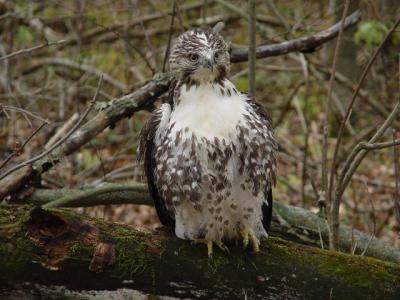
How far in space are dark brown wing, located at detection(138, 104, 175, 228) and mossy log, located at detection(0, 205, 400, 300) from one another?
85cm

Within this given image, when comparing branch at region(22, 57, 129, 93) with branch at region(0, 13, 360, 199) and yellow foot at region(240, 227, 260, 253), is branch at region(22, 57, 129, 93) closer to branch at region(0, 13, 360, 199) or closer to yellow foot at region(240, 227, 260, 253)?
branch at region(0, 13, 360, 199)

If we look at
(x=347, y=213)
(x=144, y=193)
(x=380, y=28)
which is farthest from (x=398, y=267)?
(x=347, y=213)

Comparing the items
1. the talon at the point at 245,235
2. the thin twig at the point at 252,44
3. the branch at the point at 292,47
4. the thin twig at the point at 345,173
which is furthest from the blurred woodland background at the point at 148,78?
the talon at the point at 245,235

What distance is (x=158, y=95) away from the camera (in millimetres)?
4855

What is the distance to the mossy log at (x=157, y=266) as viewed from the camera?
8.96ft

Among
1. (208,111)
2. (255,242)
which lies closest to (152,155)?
(208,111)

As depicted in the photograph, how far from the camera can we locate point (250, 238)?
11.7 ft

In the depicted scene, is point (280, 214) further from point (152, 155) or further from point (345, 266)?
point (345, 266)

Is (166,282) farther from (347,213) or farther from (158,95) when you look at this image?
(347,213)

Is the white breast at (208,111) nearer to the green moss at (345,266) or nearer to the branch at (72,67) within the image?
the green moss at (345,266)

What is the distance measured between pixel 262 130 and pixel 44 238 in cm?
143

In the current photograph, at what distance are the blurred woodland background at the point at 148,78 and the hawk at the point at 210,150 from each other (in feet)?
8.83

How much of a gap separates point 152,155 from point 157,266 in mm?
1136

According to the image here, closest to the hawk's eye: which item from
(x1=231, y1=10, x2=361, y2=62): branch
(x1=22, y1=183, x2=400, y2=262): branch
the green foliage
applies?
(x1=22, y1=183, x2=400, y2=262): branch
